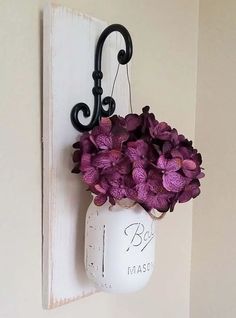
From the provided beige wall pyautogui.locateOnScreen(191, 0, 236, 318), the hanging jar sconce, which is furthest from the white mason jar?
beige wall pyautogui.locateOnScreen(191, 0, 236, 318)

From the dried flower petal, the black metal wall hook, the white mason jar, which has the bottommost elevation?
the white mason jar

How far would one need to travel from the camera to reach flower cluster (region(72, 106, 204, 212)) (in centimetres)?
62

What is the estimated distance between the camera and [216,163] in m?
1.06

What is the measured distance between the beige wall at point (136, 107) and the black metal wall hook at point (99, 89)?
0.07m

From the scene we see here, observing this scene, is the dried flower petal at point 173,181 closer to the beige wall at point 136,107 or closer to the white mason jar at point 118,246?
the white mason jar at point 118,246

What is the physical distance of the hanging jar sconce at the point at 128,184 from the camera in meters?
0.63

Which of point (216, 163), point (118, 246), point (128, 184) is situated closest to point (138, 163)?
point (128, 184)

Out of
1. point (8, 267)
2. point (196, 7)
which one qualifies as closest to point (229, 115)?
point (196, 7)

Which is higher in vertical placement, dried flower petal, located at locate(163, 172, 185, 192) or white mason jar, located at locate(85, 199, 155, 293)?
dried flower petal, located at locate(163, 172, 185, 192)

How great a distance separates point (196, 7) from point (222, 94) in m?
0.25

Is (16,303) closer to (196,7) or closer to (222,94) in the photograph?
(222,94)

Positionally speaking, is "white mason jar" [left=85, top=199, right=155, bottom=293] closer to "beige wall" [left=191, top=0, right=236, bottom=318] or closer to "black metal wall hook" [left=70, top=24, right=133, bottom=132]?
"black metal wall hook" [left=70, top=24, right=133, bottom=132]

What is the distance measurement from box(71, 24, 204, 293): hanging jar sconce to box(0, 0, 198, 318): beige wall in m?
0.09

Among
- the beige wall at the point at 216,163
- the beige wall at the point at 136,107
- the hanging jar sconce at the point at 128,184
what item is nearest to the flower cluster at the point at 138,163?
the hanging jar sconce at the point at 128,184
